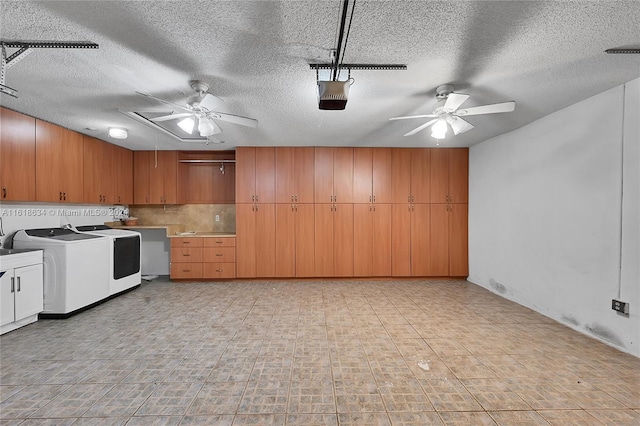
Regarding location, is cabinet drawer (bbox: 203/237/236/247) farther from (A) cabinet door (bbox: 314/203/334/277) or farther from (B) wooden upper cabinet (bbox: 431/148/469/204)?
(B) wooden upper cabinet (bbox: 431/148/469/204)

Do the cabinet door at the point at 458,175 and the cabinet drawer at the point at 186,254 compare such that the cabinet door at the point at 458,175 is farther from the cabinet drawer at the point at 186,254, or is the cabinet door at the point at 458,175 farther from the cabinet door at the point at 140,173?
the cabinet door at the point at 140,173

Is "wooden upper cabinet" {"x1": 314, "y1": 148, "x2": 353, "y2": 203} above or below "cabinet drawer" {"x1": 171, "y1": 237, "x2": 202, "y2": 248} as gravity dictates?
above

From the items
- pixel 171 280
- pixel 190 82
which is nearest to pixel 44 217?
pixel 171 280

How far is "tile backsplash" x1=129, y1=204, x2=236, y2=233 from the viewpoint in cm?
546

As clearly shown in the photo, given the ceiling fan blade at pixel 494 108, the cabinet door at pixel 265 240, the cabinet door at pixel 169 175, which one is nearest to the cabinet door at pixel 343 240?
the cabinet door at pixel 265 240

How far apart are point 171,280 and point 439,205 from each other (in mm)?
5189

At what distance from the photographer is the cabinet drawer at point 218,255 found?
16.1ft

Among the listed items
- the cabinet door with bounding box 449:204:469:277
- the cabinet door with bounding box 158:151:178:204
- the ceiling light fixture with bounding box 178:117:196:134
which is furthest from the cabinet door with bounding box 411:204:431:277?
the cabinet door with bounding box 158:151:178:204

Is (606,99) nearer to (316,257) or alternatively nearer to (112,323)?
(316,257)

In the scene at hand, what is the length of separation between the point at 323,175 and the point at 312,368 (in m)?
3.40

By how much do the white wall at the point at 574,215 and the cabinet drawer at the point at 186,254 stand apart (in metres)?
5.08

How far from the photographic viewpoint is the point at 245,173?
4945 millimetres

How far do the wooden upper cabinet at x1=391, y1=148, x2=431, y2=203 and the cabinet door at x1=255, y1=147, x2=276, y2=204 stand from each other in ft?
7.31

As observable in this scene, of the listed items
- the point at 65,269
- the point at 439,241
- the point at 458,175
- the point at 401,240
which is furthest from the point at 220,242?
the point at 458,175
